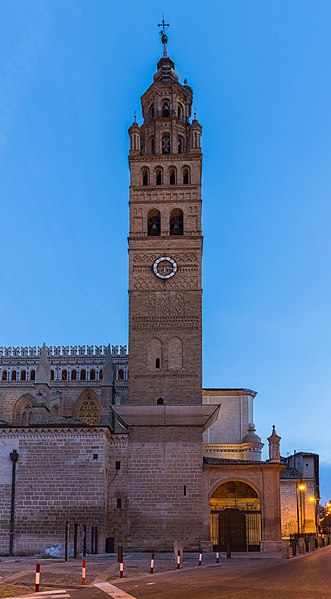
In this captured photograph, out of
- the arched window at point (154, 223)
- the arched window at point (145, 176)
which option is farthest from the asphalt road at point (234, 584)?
the arched window at point (145, 176)

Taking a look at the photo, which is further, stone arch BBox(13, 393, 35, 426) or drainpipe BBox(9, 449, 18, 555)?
stone arch BBox(13, 393, 35, 426)

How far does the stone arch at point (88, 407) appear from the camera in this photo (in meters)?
55.3

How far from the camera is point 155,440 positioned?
4003 cm

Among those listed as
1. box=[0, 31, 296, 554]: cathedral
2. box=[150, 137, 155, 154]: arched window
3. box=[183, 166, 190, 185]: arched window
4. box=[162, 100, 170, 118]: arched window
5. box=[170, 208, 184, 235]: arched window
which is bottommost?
box=[0, 31, 296, 554]: cathedral

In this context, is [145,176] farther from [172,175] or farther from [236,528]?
[236,528]

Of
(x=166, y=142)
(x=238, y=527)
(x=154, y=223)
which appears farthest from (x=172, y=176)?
(x=238, y=527)

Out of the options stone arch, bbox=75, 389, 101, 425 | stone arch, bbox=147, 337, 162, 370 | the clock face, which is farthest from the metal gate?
stone arch, bbox=75, 389, 101, 425

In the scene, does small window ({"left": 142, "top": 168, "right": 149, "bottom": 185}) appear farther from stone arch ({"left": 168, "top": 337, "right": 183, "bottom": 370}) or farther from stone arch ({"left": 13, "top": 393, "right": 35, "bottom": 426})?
stone arch ({"left": 13, "top": 393, "right": 35, "bottom": 426})

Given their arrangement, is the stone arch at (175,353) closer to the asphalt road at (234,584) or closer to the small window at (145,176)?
the small window at (145,176)

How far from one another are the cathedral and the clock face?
0.06 metres

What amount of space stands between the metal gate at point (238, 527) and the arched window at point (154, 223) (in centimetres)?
1700

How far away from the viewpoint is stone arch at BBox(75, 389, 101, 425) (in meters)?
55.3

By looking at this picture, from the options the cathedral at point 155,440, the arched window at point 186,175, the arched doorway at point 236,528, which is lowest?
the arched doorway at point 236,528

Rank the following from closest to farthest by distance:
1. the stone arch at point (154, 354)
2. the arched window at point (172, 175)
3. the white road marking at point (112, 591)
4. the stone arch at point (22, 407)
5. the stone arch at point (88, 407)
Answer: the white road marking at point (112, 591) < the stone arch at point (154, 354) < the arched window at point (172, 175) < the stone arch at point (22, 407) < the stone arch at point (88, 407)
